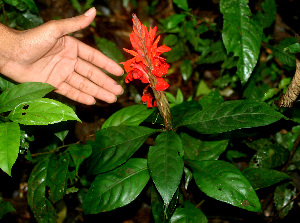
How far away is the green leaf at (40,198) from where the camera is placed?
6.23 feet

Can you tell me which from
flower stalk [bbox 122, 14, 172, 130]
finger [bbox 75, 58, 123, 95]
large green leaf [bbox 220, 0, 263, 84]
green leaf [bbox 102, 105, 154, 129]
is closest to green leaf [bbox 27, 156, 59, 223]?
green leaf [bbox 102, 105, 154, 129]

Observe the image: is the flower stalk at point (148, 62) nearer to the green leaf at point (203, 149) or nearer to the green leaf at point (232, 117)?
the green leaf at point (232, 117)

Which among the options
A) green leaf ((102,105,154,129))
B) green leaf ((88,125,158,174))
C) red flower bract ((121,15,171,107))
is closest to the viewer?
red flower bract ((121,15,171,107))

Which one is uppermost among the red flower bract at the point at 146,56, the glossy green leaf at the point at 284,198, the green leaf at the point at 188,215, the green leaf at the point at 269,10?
the green leaf at the point at 269,10

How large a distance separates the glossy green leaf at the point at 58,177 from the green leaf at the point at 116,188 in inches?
8.4

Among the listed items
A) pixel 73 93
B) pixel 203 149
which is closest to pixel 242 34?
pixel 203 149

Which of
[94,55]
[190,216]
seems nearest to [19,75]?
[94,55]

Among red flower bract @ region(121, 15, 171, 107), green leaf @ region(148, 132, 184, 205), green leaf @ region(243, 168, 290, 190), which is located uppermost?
red flower bract @ region(121, 15, 171, 107)

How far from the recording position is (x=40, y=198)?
1.91 meters

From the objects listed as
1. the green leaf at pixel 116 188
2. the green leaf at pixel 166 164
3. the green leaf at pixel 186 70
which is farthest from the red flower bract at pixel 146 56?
the green leaf at pixel 186 70

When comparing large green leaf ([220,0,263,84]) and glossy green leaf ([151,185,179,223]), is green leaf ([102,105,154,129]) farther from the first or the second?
large green leaf ([220,0,263,84])

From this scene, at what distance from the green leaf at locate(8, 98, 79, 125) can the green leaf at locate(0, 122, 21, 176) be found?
64mm

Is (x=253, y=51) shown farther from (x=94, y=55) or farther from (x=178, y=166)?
(x=94, y=55)

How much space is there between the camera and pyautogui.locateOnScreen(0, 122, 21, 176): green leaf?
1196 mm
